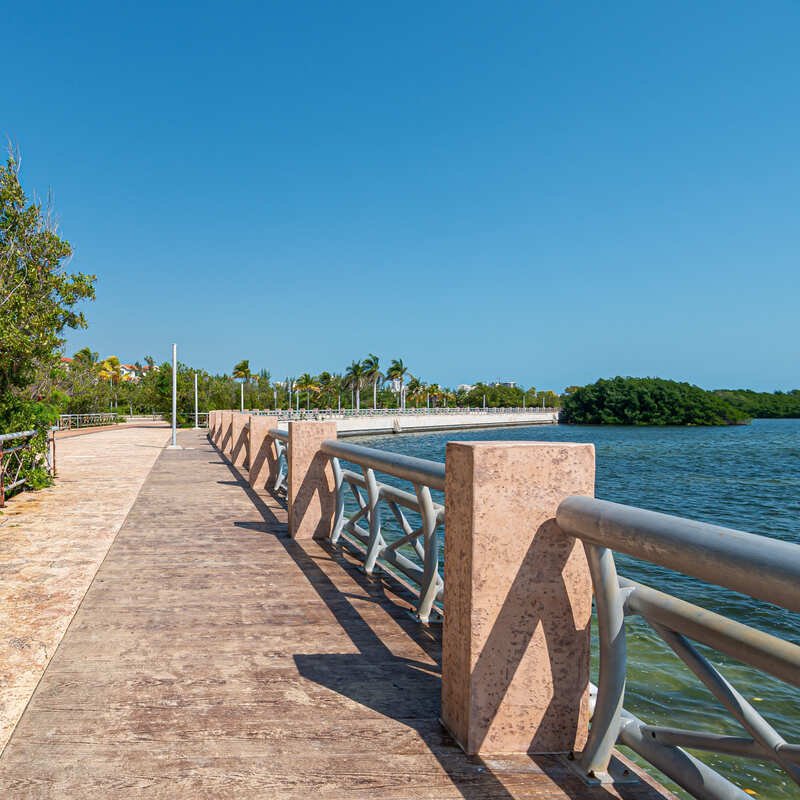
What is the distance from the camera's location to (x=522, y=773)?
8.04 feet

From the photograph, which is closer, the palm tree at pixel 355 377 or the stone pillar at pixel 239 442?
the stone pillar at pixel 239 442

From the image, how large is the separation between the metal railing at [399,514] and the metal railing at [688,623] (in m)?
1.42

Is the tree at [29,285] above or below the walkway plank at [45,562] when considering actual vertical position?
above

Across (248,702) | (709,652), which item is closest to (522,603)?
(248,702)

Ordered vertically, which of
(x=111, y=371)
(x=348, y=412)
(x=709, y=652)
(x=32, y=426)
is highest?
(x=111, y=371)

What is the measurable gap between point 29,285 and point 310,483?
8203 millimetres

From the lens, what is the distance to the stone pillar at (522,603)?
253 cm

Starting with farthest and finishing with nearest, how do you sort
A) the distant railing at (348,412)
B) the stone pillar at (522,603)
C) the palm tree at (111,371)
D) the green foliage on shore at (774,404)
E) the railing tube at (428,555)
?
the green foliage on shore at (774,404) < the palm tree at (111,371) < the distant railing at (348,412) < the railing tube at (428,555) < the stone pillar at (522,603)

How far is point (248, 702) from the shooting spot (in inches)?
120

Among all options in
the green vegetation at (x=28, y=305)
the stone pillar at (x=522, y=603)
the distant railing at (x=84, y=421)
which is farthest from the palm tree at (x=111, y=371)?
the stone pillar at (x=522, y=603)

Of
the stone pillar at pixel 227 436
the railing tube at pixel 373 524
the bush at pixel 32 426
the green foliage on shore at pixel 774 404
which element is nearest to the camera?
the railing tube at pixel 373 524

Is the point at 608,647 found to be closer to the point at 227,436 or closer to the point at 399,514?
the point at 399,514

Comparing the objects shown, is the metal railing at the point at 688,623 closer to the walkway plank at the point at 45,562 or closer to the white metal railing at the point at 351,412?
the walkway plank at the point at 45,562

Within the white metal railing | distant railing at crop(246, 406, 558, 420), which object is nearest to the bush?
the white metal railing
